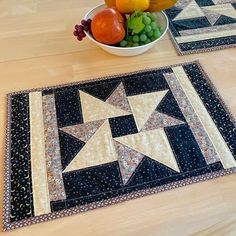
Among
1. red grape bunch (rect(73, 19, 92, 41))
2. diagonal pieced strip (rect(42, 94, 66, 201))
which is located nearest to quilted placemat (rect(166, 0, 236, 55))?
red grape bunch (rect(73, 19, 92, 41))

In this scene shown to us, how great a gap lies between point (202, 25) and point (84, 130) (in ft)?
1.47

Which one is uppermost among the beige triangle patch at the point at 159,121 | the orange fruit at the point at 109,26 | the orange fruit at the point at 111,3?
the orange fruit at the point at 111,3

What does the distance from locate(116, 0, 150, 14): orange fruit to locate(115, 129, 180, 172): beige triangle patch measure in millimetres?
280

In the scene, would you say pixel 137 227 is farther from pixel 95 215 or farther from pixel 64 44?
pixel 64 44

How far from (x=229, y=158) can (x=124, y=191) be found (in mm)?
196

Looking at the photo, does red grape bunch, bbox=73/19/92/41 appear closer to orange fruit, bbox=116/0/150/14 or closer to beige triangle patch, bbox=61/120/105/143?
orange fruit, bbox=116/0/150/14

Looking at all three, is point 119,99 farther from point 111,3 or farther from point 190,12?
point 190,12

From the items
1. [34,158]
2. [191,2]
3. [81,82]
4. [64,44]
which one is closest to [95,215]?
[34,158]

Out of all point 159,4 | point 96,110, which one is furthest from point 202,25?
point 96,110

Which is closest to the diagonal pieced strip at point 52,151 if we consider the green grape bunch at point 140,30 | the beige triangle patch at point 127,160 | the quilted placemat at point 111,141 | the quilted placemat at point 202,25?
the quilted placemat at point 111,141

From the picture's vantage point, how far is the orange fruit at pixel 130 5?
62 centimetres

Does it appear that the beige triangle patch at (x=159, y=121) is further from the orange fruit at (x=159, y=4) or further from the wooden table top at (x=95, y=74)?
the orange fruit at (x=159, y=4)

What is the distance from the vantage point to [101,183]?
1.56 feet

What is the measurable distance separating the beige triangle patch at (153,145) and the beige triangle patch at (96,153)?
23 millimetres
